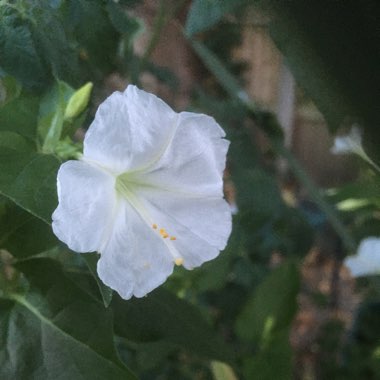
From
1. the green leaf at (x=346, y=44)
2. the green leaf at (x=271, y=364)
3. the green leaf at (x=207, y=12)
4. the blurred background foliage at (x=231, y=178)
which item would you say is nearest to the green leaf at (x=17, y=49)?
the blurred background foliage at (x=231, y=178)

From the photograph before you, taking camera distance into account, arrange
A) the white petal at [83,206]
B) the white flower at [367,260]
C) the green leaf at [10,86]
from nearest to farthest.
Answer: the white petal at [83,206]
the green leaf at [10,86]
the white flower at [367,260]

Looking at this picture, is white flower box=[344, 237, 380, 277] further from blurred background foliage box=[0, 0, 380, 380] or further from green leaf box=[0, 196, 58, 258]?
green leaf box=[0, 196, 58, 258]

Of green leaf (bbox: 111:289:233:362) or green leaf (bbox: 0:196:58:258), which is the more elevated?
green leaf (bbox: 0:196:58:258)

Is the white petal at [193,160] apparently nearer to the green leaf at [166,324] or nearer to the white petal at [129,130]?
the white petal at [129,130]

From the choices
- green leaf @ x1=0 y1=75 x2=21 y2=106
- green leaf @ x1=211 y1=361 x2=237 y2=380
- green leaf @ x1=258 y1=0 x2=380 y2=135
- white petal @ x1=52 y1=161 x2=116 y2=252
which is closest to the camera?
green leaf @ x1=258 y1=0 x2=380 y2=135

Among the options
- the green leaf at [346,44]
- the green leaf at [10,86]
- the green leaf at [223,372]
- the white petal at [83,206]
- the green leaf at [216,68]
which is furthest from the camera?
the green leaf at [216,68]

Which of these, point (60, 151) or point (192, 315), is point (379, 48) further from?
point (192, 315)

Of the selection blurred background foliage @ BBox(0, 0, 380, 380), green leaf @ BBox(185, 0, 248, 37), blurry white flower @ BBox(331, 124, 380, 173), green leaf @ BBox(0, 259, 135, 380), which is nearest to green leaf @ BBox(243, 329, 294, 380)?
blurred background foliage @ BBox(0, 0, 380, 380)

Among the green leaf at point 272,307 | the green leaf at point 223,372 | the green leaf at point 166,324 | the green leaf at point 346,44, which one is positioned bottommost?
the green leaf at point 272,307
